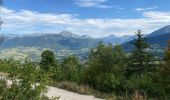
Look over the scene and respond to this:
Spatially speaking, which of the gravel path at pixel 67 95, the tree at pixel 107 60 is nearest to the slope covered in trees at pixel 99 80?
the tree at pixel 107 60

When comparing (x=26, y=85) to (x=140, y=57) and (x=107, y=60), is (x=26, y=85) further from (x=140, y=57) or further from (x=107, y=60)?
(x=140, y=57)

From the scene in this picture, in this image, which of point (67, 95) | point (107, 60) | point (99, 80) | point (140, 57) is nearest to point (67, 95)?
point (67, 95)

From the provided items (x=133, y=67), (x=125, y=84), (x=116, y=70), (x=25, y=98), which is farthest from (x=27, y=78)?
(x=133, y=67)

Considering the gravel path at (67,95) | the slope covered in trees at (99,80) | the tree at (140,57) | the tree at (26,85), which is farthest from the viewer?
the tree at (140,57)

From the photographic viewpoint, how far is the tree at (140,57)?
89.2 metres

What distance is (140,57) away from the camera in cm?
9056

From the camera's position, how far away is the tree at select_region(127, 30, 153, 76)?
8925 centimetres

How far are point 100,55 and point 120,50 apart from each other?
112 inches

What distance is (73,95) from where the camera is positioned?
63.8 ft

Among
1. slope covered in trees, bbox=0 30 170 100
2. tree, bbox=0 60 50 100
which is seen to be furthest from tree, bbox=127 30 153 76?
tree, bbox=0 60 50 100

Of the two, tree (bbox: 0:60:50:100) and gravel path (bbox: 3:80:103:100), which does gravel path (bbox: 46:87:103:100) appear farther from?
tree (bbox: 0:60:50:100)

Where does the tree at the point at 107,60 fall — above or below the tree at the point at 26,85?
below

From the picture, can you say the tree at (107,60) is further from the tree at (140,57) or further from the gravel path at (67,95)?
the tree at (140,57)

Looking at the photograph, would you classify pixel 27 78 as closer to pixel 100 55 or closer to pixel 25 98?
pixel 25 98
